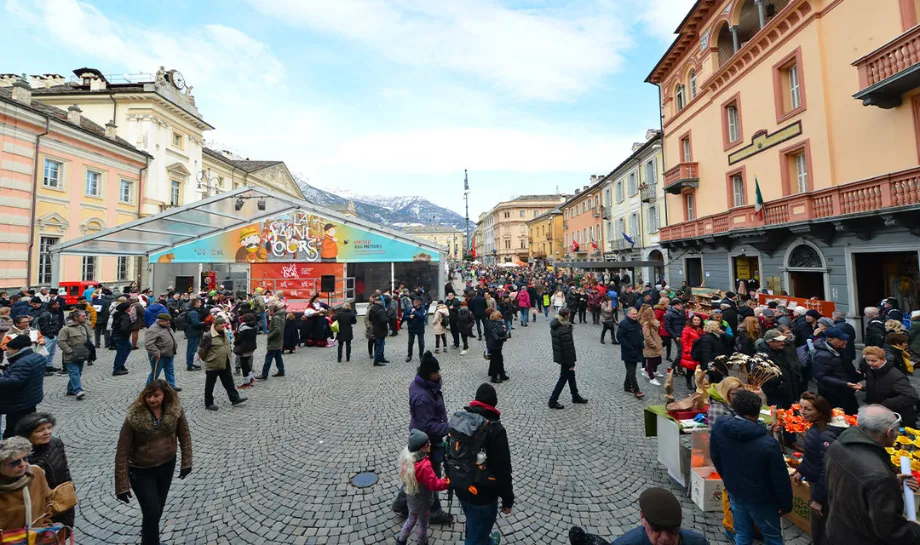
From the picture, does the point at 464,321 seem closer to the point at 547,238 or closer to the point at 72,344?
the point at 72,344

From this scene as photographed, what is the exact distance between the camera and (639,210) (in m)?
26.9

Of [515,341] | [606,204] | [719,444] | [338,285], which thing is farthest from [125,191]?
[606,204]

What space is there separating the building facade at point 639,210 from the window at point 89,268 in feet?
A: 107

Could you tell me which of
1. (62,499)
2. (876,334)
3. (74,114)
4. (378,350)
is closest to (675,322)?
(876,334)

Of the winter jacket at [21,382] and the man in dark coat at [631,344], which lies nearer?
the winter jacket at [21,382]

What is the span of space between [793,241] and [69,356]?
69.8ft

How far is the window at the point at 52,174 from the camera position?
2069cm

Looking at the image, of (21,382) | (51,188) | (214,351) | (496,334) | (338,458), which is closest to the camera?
(21,382)

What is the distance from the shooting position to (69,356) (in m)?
7.55

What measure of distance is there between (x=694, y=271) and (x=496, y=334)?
17739 millimetres

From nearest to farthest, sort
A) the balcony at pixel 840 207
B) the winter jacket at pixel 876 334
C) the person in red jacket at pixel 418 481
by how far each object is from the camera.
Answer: the person in red jacket at pixel 418 481 < the winter jacket at pixel 876 334 < the balcony at pixel 840 207

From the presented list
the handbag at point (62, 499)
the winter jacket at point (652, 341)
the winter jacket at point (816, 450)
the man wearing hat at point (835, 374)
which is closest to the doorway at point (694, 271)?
the winter jacket at point (652, 341)

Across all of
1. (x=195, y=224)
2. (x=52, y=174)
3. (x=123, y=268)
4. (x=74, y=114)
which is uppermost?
(x=74, y=114)

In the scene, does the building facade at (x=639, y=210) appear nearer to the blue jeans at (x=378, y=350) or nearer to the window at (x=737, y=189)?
the window at (x=737, y=189)
